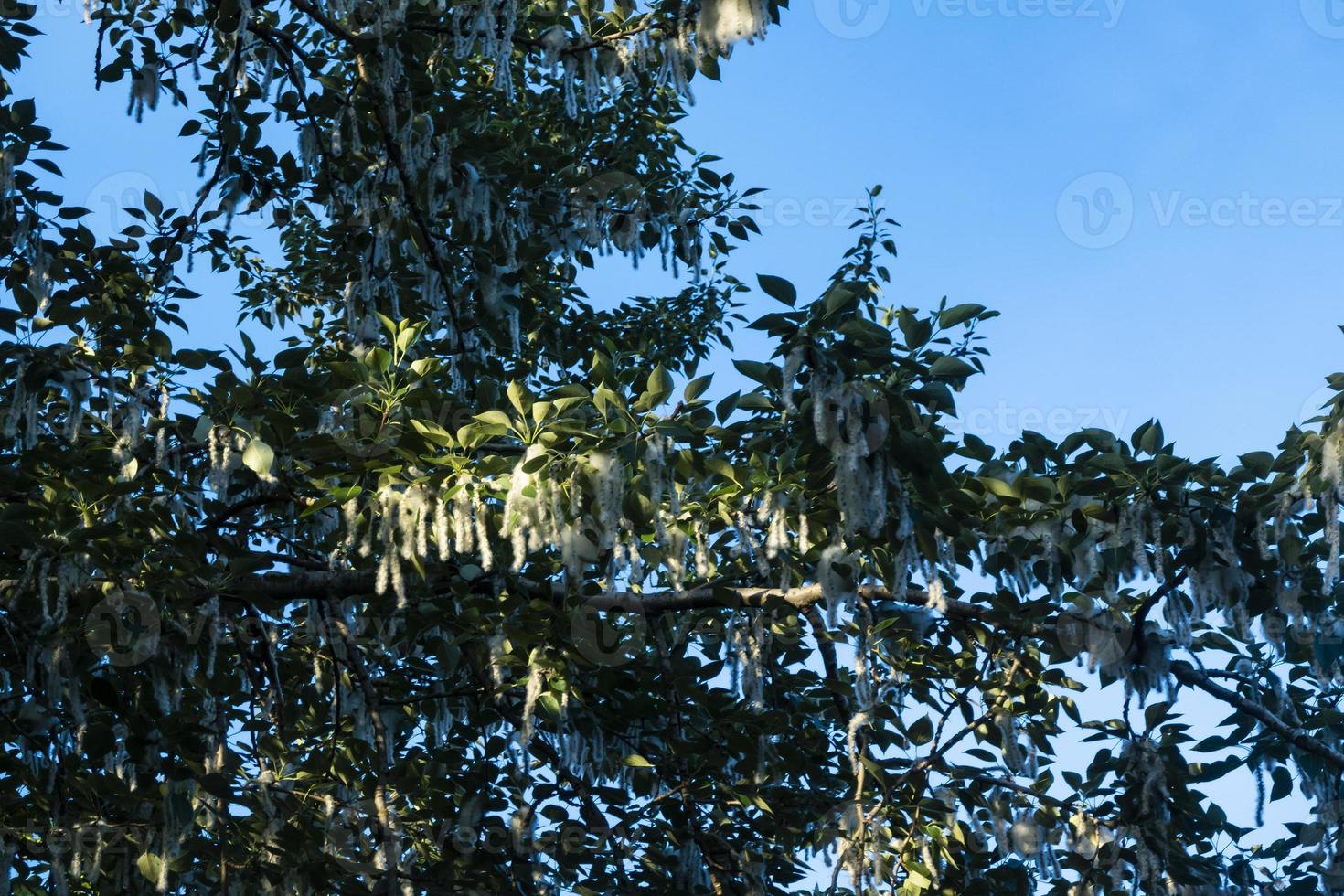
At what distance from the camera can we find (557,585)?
421cm

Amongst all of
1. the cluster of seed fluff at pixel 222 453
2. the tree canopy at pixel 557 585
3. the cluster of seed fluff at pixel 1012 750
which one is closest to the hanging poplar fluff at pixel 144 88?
the tree canopy at pixel 557 585

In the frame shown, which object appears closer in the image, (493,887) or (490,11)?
(493,887)

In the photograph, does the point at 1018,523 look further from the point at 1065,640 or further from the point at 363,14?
the point at 363,14

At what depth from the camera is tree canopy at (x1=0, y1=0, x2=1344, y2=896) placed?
3518mm

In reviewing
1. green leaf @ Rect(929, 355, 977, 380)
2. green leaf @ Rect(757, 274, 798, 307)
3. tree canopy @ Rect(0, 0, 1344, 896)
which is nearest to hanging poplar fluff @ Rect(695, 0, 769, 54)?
tree canopy @ Rect(0, 0, 1344, 896)

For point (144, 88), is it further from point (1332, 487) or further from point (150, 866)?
point (1332, 487)

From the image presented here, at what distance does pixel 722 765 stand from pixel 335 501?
5.19ft

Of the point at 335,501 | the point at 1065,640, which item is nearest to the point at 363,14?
the point at 335,501

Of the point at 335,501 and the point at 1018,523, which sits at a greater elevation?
the point at 335,501

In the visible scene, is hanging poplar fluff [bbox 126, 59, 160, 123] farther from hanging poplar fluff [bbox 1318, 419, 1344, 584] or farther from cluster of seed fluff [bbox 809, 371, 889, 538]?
hanging poplar fluff [bbox 1318, 419, 1344, 584]

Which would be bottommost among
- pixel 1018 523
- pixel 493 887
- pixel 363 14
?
pixel 493 887

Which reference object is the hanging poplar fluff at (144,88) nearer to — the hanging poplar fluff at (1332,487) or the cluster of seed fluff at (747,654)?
the cluster of seed fluff at (747,654)

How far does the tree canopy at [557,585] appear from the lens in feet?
11.5

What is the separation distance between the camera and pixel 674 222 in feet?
19.0
